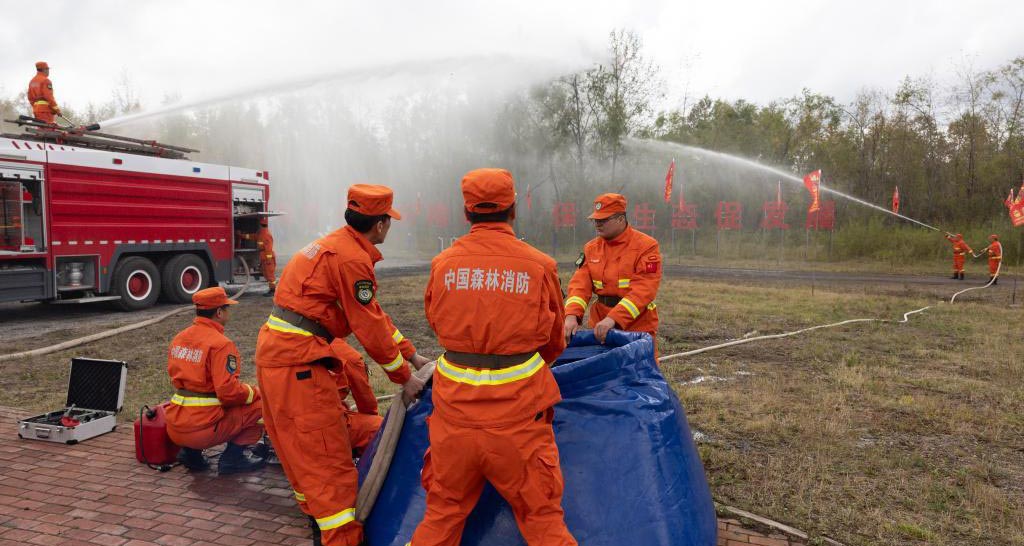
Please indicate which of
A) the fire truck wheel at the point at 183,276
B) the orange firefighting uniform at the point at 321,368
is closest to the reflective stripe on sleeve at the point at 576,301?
the orange firefighting uniform at the point at 321,368

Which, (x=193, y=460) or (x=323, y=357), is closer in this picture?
(x=323, y=357)

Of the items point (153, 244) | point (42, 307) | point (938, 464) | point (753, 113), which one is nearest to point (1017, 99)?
point (753, 113)

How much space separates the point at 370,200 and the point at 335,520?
4.76 feet

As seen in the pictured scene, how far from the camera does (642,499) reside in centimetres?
265

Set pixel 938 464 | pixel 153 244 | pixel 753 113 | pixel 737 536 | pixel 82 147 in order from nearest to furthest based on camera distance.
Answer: pixel 737 536 → pixel 938 464 → pixel 82 147 → pixel 153 244 → pixel 753 113

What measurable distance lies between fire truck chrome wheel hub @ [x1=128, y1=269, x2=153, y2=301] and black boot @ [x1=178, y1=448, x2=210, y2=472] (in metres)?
8.20

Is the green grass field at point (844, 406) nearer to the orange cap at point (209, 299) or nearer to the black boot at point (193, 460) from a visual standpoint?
the black boot at point (193, 460)

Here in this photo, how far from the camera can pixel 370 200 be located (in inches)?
120

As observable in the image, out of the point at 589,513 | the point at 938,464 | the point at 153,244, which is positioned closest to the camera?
the point at 589,513

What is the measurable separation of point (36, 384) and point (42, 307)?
6520mm

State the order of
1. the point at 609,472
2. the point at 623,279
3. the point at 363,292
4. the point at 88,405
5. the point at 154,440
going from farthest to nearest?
the point at 88,405 → the point at 623,279 → the point at 154,440 → the point at 363,292 → the point at 609,472

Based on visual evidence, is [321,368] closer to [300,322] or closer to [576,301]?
[300,322]

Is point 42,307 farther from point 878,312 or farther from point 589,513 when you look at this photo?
point 878,312

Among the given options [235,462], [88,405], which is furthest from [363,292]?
[88,405]
